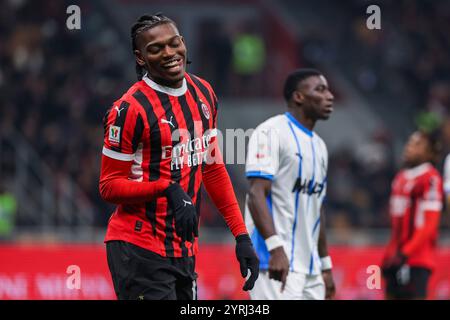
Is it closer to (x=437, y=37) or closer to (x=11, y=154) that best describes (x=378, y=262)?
(x=11, y=154)

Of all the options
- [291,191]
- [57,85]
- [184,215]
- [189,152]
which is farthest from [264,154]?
[57,85]

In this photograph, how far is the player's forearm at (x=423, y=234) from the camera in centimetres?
1050

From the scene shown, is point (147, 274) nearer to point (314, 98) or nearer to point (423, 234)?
point (314, 98)

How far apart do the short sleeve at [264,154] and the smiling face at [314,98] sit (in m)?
0.38

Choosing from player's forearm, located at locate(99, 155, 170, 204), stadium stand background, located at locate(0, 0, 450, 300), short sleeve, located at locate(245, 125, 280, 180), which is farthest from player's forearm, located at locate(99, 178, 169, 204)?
stadium stand background, located at locate(0, 0, 450, 300)

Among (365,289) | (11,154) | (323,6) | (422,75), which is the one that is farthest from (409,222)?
(323,6)

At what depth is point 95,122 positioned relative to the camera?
58.6ft

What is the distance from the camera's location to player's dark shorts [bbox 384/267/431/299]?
34.9 ft

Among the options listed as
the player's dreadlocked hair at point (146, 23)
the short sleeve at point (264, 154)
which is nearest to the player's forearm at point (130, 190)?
the player's dreadlocked hair at point (146, 23)

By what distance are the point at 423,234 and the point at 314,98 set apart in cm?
304

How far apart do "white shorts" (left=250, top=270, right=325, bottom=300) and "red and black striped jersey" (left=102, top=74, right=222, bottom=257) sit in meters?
1.61

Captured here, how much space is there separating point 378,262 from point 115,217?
319 inches

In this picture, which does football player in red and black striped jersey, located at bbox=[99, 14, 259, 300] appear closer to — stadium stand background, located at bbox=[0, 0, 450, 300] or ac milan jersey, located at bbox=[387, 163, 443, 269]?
ac milan jersey, located at bbox=[387, 163, 443, 269]

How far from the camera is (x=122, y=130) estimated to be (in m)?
5.85
